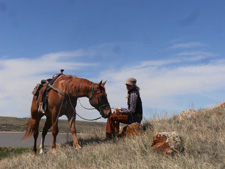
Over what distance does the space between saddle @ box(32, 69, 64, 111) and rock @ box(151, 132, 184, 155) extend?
3743 millimetres

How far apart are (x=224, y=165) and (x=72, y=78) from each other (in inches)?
195

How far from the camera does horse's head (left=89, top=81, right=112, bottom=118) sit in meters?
7.27

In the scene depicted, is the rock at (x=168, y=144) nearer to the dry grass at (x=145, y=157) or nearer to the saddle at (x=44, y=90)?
the dry grass at (x=145, y=157)

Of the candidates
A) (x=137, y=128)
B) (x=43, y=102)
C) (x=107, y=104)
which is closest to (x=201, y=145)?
(x=137, y=128)

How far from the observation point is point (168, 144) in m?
5.27

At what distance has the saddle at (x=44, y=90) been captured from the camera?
762 cm

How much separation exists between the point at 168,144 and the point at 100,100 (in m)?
2.67

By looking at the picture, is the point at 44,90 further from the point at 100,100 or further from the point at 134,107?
the point at 134,107

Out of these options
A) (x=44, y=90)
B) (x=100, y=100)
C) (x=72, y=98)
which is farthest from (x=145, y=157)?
(x=44, y=90)

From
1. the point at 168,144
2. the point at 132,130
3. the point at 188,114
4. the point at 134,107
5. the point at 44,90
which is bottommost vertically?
the point at 168,144

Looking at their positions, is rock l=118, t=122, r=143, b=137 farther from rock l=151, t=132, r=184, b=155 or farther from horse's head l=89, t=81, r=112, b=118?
rock l=151, t=132, r=184, b=155

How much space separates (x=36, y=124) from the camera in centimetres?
858

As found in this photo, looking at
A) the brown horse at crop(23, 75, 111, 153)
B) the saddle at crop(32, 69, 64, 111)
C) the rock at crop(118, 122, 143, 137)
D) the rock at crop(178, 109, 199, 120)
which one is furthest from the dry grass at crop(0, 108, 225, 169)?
the rock at crop(178, 109, 199, 120)

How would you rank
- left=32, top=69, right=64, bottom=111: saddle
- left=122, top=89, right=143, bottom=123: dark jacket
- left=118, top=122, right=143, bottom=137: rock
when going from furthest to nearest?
left=32, top=69, right=64, bottom=111: saddle → left=118, top=122, right=143, bottom=137: rock → left=122, top=89, right=143, bottom=123: dark jacket
